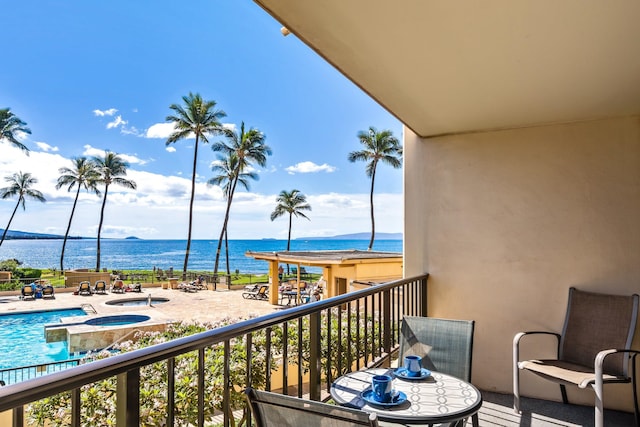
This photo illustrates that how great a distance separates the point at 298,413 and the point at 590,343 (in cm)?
306

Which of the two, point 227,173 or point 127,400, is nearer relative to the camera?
point 127,400

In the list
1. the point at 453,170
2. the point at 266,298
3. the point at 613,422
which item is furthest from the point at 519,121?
the point at 266,298

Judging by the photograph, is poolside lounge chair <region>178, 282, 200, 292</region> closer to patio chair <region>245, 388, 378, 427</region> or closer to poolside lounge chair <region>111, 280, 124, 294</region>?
poolside lounge chair <region>111, 280, 124, 294</region>

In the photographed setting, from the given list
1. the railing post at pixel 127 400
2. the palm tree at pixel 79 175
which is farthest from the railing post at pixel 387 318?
the palm tree at pixel 79 175

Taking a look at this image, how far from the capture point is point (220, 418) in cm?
509

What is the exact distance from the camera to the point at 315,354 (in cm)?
229

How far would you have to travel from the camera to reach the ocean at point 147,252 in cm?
4491

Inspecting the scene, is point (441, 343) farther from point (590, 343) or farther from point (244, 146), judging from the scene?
point (244, 146)

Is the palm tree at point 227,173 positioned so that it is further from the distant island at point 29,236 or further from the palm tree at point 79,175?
the distant island at point 29,236

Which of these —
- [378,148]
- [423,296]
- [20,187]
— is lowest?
[423,296]

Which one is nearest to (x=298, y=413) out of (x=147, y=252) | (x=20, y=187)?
(x=20, y=187)

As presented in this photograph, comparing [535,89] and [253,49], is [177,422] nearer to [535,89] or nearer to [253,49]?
[535,89]

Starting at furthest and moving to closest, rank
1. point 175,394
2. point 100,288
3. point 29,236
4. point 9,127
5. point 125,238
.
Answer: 1. point 125,238
2. point 29,236
3. point 9,127
4. point 100,288
5. point 175,394

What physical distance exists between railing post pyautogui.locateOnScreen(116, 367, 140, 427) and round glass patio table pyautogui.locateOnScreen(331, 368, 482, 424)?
88 centimetres
